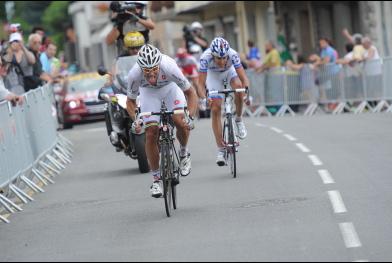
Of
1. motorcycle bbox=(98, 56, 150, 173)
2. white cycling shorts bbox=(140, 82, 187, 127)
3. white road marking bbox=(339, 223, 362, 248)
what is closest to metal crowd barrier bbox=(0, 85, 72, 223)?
motorcycle bbox=(98, 56, 150, 173)

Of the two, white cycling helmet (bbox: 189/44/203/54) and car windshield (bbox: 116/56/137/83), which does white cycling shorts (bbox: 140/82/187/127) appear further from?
white cycling helmet (bbox: 189/44/203/54)

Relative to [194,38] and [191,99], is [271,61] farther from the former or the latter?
[191,99]

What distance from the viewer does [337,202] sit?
1342 centimetres

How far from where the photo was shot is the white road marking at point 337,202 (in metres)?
12.8

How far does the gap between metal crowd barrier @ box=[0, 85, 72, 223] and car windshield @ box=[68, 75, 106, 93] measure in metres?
13.7

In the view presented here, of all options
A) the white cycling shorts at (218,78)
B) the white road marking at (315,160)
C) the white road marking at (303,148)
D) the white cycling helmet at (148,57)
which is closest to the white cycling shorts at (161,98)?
the white cycling helmet at (148,57)

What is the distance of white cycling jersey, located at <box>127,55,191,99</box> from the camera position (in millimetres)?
13898

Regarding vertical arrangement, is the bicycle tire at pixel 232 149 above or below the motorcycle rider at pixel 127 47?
below

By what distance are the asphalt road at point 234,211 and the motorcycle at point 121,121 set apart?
0.33m

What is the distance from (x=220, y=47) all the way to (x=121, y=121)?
2.78 metres

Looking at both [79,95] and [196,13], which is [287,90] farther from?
[196,13]

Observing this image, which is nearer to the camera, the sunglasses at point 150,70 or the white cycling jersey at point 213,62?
the sunglasses at point 150,70

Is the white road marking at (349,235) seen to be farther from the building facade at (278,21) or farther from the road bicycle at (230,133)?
the building facade at (278,21)

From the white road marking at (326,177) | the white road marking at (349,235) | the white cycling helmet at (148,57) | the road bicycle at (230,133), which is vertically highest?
the white cycling helmet at (148,57)
